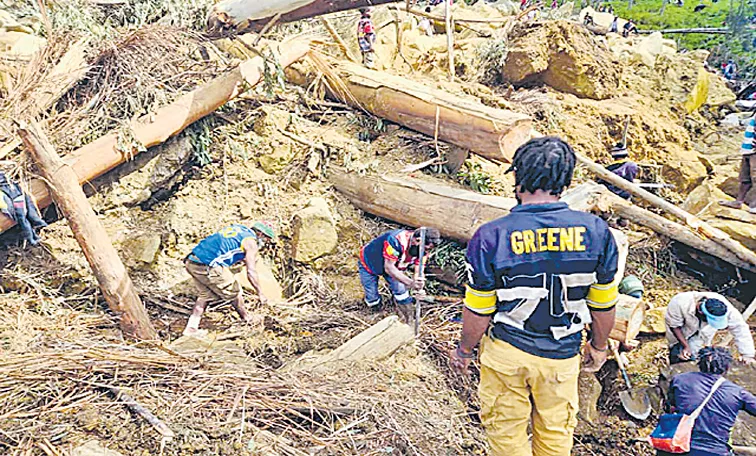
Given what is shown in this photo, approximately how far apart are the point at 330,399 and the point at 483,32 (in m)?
9.06

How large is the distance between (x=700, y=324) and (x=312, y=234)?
373cm

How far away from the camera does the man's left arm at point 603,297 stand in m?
2.48

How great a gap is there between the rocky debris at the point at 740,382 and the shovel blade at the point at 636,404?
20 cm

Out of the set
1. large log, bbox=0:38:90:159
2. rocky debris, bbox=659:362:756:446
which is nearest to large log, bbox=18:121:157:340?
large log, bbox=0:38:90:159

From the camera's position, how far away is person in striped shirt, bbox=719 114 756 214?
7303 mm

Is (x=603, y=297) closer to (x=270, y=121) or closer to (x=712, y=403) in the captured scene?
(x=712, y=403)

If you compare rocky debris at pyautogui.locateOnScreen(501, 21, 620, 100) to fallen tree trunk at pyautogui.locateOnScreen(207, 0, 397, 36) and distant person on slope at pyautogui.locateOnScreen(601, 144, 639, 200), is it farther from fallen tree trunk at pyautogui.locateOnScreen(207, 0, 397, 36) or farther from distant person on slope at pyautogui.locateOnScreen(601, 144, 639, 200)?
fallen tree trunk at pyautogui.locateOnScreen(207, 0, 397, 36)

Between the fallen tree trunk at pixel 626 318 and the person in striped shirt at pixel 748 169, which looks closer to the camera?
Result: the fallen tree trunk at pixel 626 318

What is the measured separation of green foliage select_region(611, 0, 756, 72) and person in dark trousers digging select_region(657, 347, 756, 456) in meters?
25.3

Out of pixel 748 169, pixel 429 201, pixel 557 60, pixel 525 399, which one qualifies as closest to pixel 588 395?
pixel 429 201

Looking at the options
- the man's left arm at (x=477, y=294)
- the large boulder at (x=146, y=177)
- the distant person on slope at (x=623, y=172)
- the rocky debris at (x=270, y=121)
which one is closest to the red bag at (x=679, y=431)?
the man's left arm at (x=477, y=294)

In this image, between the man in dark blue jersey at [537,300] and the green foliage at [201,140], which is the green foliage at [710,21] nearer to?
the green foliage at [201,140]

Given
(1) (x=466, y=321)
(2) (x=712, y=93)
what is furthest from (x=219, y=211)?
(2) (x=712, y=93)

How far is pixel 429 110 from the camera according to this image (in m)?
5.98
